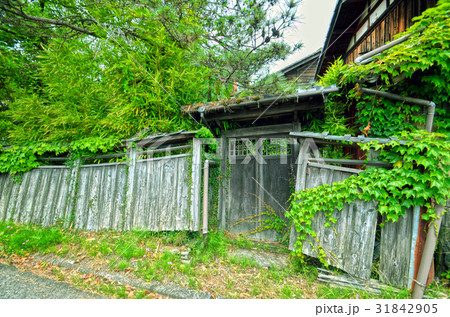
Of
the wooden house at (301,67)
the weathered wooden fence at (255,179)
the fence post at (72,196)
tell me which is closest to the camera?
the weathered wooden fence at (255,179)

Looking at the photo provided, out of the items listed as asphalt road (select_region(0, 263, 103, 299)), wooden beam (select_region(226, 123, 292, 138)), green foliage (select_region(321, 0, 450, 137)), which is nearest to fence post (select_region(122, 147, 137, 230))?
asphalt road (select_region(0, 263, 103, 299))

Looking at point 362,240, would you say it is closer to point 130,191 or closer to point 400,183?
point 400,183

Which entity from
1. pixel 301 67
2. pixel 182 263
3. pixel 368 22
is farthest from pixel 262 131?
pixel 301 67

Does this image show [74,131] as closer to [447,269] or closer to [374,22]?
[447,269]

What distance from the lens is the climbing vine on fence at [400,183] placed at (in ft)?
8.58

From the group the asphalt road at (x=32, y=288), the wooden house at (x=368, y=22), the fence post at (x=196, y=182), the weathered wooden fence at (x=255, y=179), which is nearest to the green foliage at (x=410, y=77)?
the wooden house at (x=368, y=22)

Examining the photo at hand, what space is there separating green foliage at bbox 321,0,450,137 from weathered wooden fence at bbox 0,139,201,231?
11.3 feet

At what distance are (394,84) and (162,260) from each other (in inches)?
211

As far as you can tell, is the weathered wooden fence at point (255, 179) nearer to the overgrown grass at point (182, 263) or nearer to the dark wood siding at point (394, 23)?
the overgrown grass at point (182, 263)

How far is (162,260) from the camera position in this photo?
3541 mm

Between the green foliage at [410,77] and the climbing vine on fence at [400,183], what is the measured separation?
0.70m

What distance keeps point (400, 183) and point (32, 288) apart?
19.6ft

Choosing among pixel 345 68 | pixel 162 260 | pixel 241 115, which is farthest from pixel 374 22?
pixel 162 260

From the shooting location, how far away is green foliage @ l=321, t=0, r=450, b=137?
293cm
